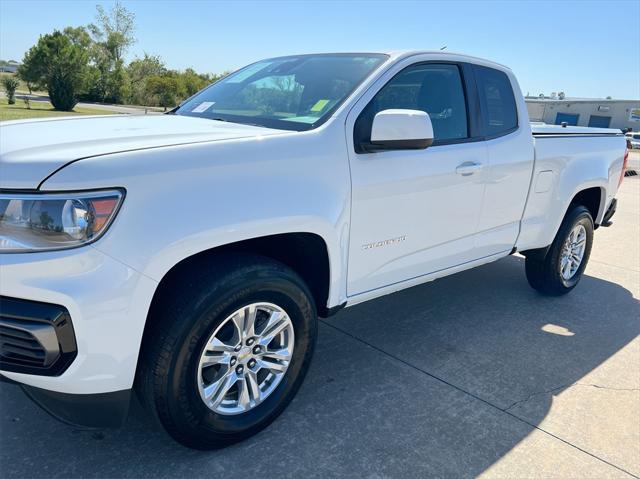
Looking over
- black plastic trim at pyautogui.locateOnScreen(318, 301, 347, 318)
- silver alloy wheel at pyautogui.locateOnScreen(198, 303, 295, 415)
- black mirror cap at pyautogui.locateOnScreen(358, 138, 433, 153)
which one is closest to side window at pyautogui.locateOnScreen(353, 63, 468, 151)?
black mirror cap at pyautogui.locateOnScreen(358, 138, 433, 153)

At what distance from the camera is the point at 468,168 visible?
3.48 metres

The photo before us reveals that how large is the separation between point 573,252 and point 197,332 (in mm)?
4024

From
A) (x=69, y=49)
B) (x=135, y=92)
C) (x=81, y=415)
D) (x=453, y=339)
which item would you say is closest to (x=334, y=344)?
(x=453, y=339)

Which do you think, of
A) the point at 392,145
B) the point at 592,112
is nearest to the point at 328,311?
the point at 392,145

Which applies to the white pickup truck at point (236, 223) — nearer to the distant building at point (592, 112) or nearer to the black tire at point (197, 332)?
the black tire at point (197, 332)

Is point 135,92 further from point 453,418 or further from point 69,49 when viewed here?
point 453,418

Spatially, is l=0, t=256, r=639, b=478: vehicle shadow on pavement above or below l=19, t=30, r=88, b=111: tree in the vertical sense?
below

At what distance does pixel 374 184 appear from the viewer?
288 centimetres

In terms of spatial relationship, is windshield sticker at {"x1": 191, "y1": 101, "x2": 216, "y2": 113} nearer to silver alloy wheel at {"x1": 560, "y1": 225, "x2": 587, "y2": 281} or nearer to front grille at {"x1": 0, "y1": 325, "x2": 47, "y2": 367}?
front grille at {"x1": 0, "y1": 325, "x2": 47, "y2": 367}

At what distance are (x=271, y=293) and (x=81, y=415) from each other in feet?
2.96

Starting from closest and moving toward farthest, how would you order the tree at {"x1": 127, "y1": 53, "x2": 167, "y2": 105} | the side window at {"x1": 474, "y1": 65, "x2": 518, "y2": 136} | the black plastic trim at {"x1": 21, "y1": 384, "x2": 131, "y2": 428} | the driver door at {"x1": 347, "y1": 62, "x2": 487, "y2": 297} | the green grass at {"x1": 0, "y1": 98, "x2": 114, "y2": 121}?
the black plastic trim at {"x1": 21, "y1": 384, "x2": 131, "y2": 428} → the driver door at {"x1": 347, "y1": 62, "x2": 487, "y2": 297} → the side window at {"x1": 474, "y1": 65, "x2": 518, "y2": 136} → the green grass at {"x1": 0, "y1": 98, "x2": 114, "y2": 121} → the tree at {"x1": 127, "y1": 53, "x2": 167, "y2": 105}

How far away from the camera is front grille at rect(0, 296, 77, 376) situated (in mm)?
1936

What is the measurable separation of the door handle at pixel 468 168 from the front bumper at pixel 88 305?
2.09m

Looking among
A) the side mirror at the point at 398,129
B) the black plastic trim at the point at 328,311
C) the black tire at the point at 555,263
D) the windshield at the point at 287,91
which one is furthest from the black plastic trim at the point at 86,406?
the black tire at the point at 555,263
